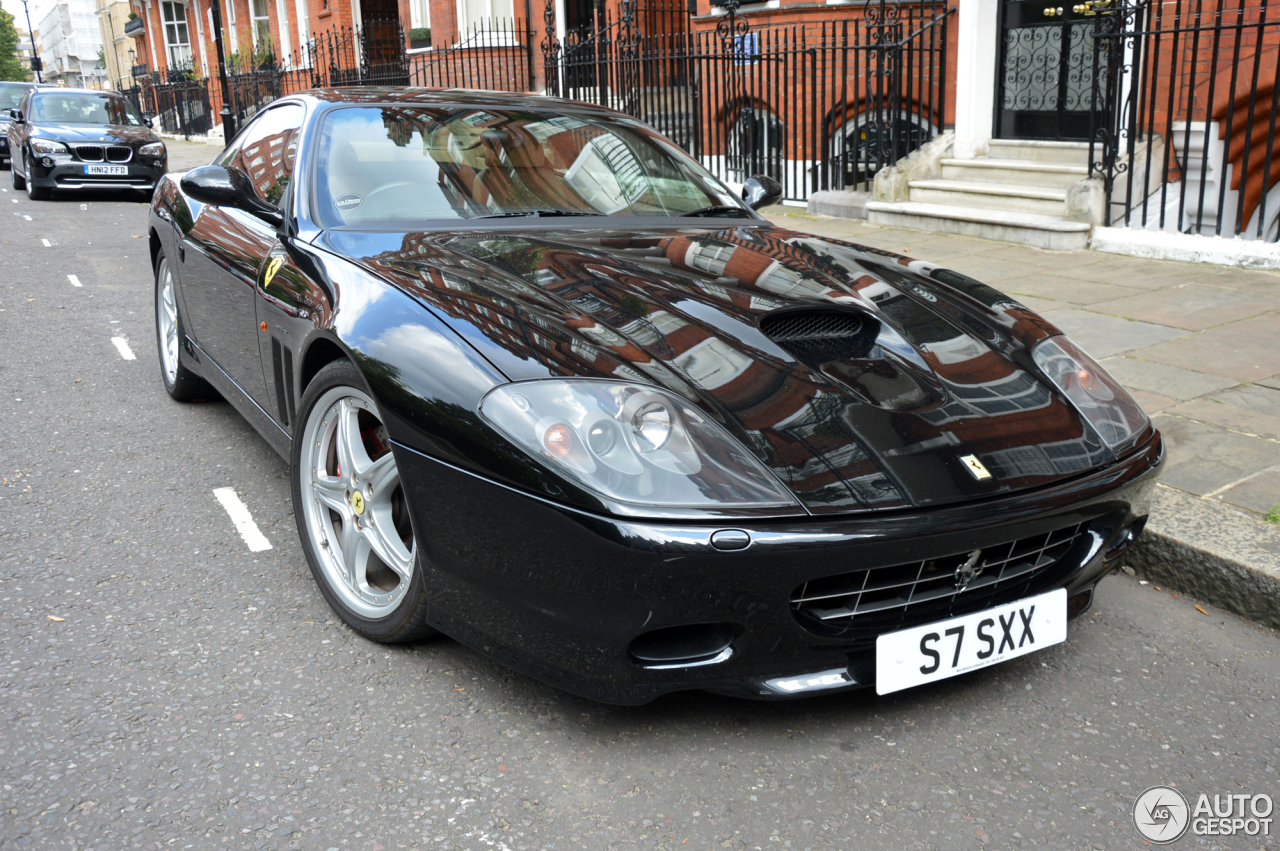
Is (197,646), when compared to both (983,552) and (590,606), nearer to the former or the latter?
(590,606)

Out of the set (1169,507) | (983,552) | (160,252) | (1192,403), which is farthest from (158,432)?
(1192,403)

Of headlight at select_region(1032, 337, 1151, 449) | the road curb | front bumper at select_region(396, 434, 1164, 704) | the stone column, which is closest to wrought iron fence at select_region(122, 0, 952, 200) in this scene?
the stone column

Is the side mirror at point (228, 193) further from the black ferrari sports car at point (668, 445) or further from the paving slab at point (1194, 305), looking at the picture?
the paving slab at point (1194, 305)

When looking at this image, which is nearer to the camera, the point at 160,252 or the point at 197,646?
the point at 197,646

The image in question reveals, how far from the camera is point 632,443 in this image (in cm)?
226

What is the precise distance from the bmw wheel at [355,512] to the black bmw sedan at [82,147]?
14.8m

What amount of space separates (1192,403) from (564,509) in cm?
356

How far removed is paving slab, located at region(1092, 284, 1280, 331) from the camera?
6195 millimetres

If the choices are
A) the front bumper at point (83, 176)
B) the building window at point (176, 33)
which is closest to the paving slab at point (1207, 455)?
the front bumper at point (83, 176)

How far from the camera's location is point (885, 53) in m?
10.5

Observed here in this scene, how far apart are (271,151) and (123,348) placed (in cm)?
296

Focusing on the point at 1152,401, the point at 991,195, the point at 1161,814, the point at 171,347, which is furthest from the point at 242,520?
the point at 991,195

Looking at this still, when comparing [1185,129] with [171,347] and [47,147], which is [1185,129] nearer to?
[171,347]

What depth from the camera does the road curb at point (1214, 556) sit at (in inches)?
122
